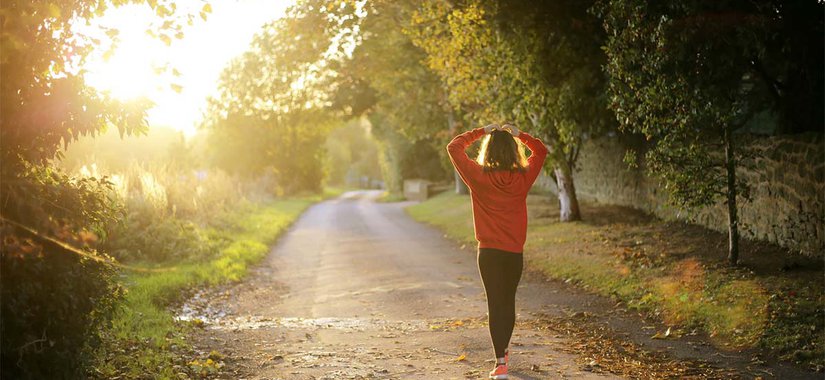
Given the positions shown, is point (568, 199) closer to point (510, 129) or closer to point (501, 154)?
point (510, 129)

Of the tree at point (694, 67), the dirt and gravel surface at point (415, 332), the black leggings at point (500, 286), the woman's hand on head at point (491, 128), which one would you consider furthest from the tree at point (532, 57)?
the black leggings at point (500, 286)

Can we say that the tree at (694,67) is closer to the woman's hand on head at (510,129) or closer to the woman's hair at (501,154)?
the woman's hand on head at (510,129)

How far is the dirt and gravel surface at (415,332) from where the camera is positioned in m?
6.94

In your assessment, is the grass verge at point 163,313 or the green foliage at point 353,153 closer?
the grass verge at point 163,313

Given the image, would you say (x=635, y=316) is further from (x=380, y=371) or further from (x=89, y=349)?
(x=89, y=349)

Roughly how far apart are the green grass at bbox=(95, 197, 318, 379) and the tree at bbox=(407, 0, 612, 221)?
7187 mm

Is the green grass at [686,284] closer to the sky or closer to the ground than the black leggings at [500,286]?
closer to the ground

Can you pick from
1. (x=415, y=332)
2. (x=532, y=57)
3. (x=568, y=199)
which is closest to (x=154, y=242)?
(x=415, y=332)

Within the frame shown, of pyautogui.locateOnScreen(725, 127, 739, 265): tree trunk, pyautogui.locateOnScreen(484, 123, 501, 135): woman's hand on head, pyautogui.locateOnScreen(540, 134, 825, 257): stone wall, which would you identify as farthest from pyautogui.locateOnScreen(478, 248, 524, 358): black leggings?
pyautogui.locateOnScreen(725, 127, 739, 265): tree trunk

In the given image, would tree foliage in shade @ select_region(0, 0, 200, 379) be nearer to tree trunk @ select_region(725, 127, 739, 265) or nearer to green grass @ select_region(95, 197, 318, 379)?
green grass @ select_region(95, 197, 318, 379)

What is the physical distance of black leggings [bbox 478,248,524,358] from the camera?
6.35 m

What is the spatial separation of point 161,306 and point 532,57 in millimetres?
10452

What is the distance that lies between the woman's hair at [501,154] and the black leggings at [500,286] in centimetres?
72

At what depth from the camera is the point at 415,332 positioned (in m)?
8.82
